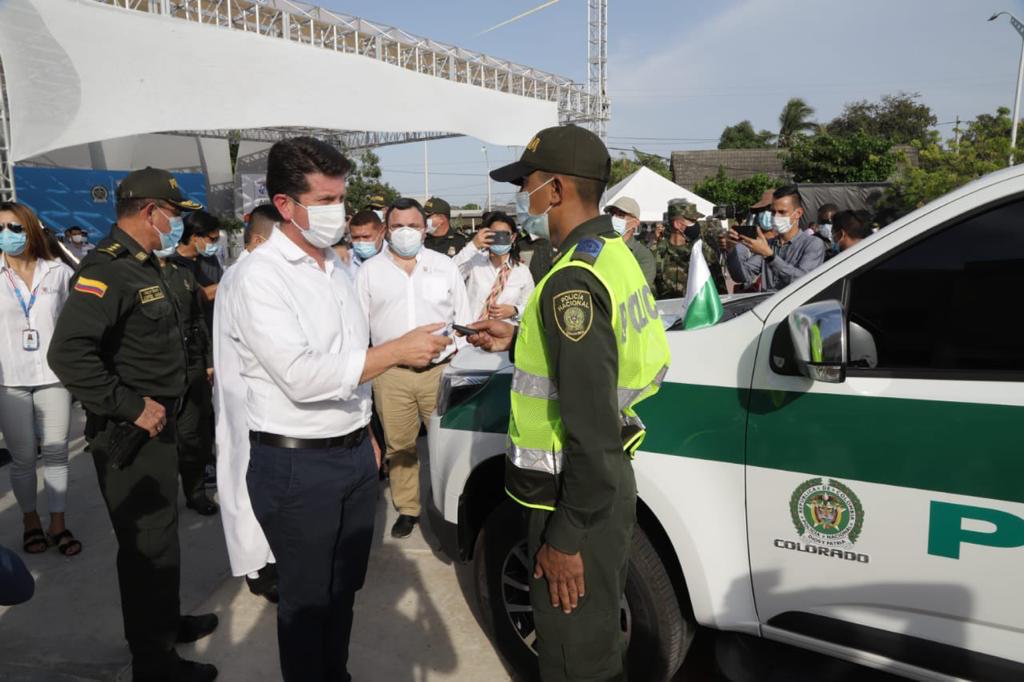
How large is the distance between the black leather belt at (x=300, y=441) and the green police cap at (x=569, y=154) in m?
1.04

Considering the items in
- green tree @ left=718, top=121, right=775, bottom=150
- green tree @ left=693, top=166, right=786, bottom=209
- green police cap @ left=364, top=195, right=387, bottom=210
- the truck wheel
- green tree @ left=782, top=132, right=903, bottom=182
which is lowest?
the truck wheel

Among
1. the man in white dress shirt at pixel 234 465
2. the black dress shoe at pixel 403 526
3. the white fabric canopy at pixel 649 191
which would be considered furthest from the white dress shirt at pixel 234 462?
the white fabric canopy at pixel 649 191

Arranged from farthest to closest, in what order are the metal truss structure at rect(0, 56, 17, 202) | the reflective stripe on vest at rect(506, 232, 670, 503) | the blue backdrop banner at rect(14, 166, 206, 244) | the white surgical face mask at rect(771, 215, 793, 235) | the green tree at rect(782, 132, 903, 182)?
1. the green tree at rect(782, 132, 903, 182)
2. the blue backdrop banner at rect(14, 166, 206, 244)
3. the metal truss structure at rect(0, 56, 17, 202)
4. the white surgical face mask at rect(771, 215, 793, 235)
5. the reflective stripe on vest at rect(506, 232, 670, 503)

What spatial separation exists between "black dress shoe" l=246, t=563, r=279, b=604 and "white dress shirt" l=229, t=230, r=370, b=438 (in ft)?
5.73

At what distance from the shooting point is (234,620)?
3.26 meters

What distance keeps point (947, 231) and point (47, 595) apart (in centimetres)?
441

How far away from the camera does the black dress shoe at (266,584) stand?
3435 millimetres

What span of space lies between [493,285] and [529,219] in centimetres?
388

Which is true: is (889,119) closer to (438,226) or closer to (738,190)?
(738,190)

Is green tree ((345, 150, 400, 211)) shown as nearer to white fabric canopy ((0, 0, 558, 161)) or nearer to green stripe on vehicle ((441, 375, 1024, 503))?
white fabric canopy ((0, 0, 558, 161))

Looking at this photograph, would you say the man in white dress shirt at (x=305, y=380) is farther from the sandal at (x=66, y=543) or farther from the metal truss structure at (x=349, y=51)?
the metal truss structure at (x=349, y=51)

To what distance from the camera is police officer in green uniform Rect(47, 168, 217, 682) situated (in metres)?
2.48

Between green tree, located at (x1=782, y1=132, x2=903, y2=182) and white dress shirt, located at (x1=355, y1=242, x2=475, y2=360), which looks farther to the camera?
green tree, located at (x1=782, y1=132, x2=903, y2=182)

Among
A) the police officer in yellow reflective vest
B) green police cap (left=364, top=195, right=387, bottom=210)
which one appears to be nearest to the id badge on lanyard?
green police cap (left=364, top=195, right=387, bottom=210)
